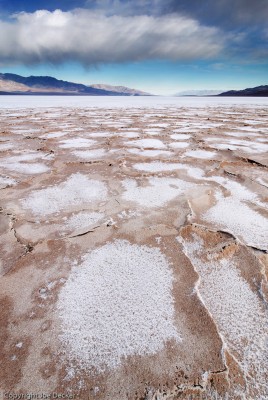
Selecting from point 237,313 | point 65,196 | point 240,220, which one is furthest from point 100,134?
point 237,313

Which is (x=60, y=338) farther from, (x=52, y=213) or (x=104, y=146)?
(x=104, y=146)

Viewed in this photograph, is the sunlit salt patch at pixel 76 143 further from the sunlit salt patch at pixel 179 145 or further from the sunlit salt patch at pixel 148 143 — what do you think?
the sunlit salt patch at pixel 179 145

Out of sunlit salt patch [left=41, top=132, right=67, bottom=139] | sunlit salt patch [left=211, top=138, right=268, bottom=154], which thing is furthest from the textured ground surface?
sunlit salt patch [left=41, top=132, right=67, bottom=139]

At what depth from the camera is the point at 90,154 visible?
370cm

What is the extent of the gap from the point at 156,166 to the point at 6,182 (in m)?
1.64

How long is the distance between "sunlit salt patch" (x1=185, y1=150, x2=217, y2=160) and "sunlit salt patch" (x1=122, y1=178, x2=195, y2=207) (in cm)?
110

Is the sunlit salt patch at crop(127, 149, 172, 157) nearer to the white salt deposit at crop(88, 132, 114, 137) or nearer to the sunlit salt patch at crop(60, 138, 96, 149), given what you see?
the sunlit salt patch at crop(60, 138, 96, 149)

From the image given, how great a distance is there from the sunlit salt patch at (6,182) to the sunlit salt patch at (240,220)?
1856mm

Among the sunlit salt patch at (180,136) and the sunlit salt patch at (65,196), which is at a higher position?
the sunlit salt patch at (65,196)

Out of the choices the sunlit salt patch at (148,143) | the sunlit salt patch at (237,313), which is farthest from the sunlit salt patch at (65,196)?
the sunlit salt patch at (148,143)

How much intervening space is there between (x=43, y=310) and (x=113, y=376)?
0.42 metres

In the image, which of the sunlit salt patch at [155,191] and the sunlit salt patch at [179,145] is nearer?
Result: the sunlit salt patch at [155,191]

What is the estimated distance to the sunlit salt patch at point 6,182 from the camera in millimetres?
2504

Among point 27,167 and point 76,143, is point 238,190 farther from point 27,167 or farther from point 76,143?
point 76,143
